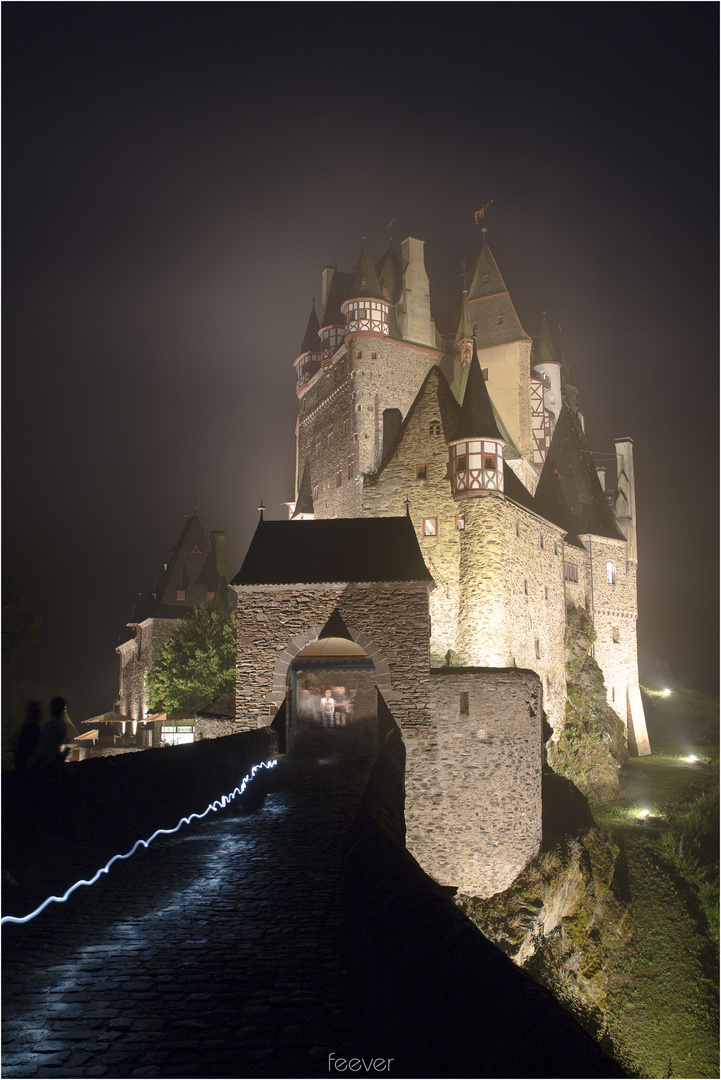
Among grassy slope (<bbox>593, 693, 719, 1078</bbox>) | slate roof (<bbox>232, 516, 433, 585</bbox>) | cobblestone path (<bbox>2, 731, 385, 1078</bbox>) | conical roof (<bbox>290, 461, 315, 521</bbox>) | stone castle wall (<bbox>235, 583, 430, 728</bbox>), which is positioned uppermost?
conical roof (<bbox>290, 461, 315, 521</bbox>)

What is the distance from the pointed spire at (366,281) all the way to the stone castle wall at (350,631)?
26.1 m

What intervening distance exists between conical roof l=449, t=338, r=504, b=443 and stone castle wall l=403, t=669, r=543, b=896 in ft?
39.0

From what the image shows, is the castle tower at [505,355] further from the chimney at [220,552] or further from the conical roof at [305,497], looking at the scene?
the chimney at [220,552]

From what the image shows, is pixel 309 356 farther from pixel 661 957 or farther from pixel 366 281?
pixel 661 957

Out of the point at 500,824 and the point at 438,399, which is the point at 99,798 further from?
the point at 438,399

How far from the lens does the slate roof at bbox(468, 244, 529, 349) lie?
4503 centimetres

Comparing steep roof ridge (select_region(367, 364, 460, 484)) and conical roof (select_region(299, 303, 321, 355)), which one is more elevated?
conical roof (select_region(299, 303, 321, 355))

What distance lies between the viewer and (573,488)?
4219 cm

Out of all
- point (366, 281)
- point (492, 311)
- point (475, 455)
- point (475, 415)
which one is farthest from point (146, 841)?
point (492, 311)

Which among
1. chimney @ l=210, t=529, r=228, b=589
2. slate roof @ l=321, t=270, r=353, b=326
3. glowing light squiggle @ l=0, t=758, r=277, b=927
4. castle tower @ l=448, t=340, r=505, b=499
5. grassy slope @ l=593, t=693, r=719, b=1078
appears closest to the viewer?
glowing light squiggle @ l=0, t=758, r=277, b=927

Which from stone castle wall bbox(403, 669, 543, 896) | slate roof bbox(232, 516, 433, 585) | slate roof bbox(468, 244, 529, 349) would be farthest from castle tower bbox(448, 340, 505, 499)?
slate roof bbox(468, 244, 529, 349)

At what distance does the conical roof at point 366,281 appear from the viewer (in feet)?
139

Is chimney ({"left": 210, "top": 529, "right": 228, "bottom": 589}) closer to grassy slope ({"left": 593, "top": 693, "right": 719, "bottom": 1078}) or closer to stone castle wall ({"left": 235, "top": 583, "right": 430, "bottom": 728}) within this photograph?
grassy slope ({"left": 593, "top": 693, "right": 719, "bottom": 1078})

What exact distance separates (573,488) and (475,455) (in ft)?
46.8
